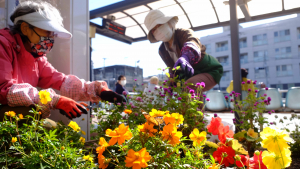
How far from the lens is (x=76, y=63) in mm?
1773

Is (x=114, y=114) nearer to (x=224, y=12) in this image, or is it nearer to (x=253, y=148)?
(x=253, y=148)

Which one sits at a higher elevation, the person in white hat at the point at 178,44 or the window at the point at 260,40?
the window at the point at 260,40

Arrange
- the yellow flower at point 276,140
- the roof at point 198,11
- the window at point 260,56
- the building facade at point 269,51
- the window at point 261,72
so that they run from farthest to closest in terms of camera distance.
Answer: the window at point 260,56, the window at point 261,72, the building facade at point 269,51, the roof at point 198,11, the yellow flower at point 276,140

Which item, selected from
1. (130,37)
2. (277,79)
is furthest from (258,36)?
(130,37)

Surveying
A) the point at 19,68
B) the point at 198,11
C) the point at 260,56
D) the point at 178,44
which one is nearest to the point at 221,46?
the point at 260,56

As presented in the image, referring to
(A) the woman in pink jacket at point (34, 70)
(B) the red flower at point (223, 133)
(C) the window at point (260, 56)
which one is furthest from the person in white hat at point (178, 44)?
(C) the window at point (260, 56)

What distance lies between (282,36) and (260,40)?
137 inches

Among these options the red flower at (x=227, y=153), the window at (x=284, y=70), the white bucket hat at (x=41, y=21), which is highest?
the window at (x=284, y=70)

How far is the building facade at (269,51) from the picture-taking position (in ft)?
79.4

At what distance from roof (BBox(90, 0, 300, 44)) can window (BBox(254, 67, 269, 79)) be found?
1036 inches

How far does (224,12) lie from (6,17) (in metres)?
3.08

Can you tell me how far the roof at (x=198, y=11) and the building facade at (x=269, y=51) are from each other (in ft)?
64.9

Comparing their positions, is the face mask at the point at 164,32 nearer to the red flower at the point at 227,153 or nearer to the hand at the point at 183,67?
the hand at the point at 183,67

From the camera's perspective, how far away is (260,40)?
93.2 feet
